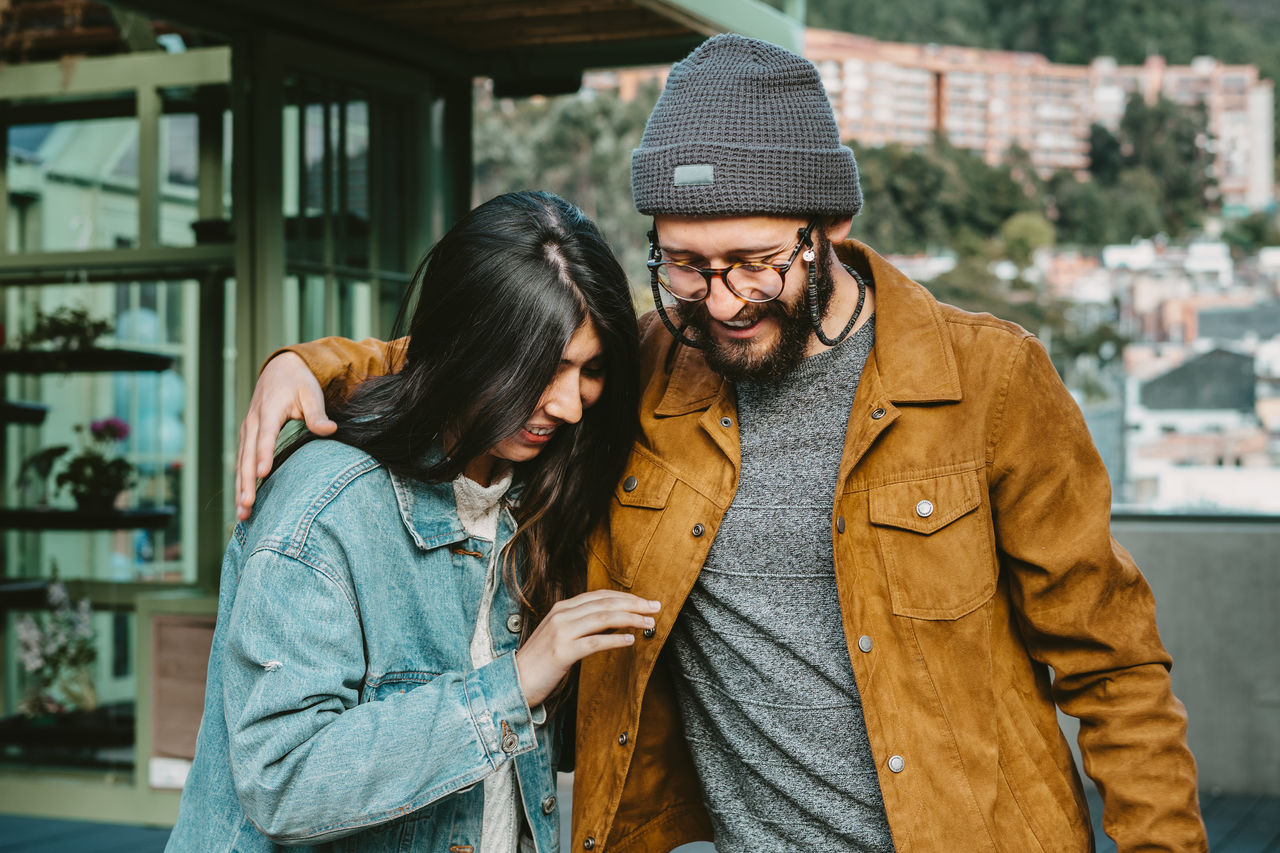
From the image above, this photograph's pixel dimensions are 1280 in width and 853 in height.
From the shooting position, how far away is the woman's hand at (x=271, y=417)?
5.24ft

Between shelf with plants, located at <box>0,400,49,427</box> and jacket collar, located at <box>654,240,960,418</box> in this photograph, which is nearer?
jacket collar, located at <box>654,240,960,418</box>

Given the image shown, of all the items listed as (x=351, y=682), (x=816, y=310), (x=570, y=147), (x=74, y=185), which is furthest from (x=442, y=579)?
(x=570, y=147)

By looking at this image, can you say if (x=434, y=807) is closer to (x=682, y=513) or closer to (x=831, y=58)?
(x=682, y=513)

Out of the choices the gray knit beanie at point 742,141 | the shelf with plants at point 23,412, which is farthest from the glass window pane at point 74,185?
the gray knit beanie at point 742,141

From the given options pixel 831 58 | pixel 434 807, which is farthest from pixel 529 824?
pixel 831 58

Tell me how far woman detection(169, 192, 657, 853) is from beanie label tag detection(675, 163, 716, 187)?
0.48ft

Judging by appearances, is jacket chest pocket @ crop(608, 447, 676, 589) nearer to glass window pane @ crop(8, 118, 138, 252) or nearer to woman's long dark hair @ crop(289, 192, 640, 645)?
woman's long dark hair @ crop(289, 192, 640, 645)

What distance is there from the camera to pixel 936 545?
64.8 inches

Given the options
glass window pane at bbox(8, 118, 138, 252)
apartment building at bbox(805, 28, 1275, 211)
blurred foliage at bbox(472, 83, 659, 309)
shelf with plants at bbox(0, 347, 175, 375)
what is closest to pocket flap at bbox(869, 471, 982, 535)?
shelf with plants at bbox(0, 347, 175, 375)

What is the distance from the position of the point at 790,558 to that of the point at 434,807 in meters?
0.56

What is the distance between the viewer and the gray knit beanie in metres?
1.65

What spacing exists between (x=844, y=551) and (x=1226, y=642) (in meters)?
4.48

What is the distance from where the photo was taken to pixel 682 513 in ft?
5.77

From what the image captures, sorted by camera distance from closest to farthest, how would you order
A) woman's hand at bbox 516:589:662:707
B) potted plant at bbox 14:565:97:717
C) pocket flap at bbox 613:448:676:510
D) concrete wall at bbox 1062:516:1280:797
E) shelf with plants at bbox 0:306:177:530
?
woman's hand at bbox 516:589:662:707, pocket flap at bbox 613:448:676:510, shelf with plants at bbox 0:306:177:530, potted plant at bbox 14:565:97:717, concrete wall at bbox 1062:516:1280:797
